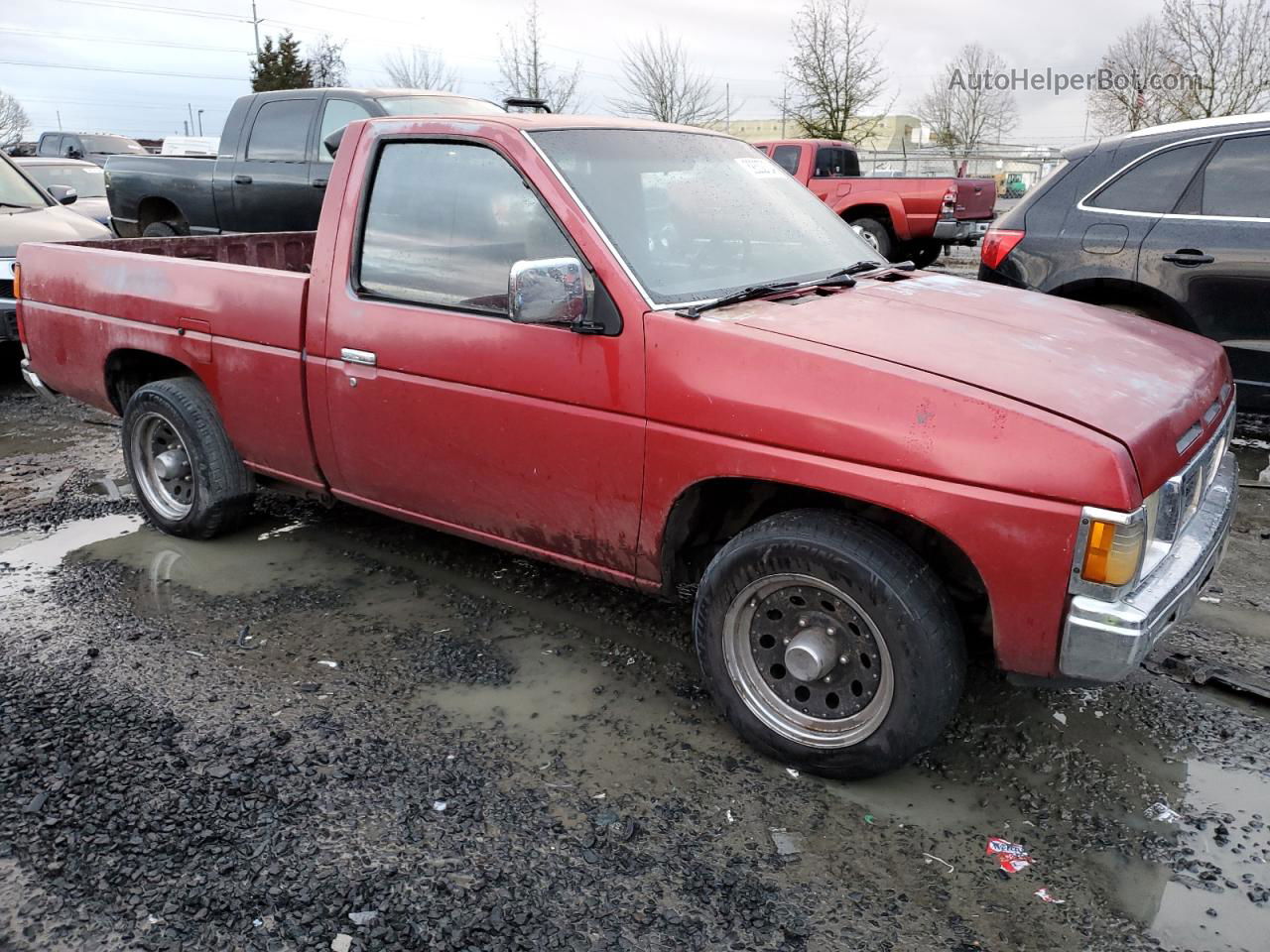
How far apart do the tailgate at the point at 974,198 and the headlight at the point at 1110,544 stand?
1291cm

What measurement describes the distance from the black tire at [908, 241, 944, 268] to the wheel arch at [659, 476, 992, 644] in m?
12.4

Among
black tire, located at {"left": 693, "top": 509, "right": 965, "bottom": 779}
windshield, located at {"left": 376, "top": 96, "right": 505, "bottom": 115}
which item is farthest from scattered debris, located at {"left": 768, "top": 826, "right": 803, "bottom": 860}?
windshield, located at {"left": 376, "top": 96, "right": 505, "bottom": 115}

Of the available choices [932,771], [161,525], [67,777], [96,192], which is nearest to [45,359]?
[161,525]

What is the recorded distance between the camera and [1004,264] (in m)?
6.05

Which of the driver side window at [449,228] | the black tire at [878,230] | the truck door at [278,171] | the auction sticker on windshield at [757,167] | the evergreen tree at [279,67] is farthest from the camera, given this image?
the evergreen tree at [279,67]

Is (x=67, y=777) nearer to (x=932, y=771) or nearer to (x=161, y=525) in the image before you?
(x=161, y=525)

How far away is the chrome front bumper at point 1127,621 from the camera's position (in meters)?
2.52

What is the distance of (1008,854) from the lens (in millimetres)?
2734

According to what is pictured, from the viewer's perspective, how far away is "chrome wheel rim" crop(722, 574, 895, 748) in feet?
9.59

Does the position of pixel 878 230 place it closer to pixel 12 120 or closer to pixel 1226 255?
pixel 1226 255

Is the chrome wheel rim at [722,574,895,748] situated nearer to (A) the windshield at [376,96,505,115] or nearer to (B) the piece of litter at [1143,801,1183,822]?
(B) the piece of litter at [1143,801,1183,822]

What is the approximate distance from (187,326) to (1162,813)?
414 centimetres

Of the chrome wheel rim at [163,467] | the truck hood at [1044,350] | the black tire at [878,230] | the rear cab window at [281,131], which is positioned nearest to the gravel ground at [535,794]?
the chrome wheel rim at [163,467]

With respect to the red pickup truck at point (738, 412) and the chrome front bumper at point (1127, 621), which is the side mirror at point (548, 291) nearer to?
the red pickup truck at point (738, 412)
